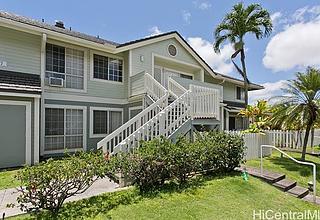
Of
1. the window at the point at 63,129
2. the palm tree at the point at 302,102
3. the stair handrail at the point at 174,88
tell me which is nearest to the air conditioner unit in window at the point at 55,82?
the window at the point at 63,129

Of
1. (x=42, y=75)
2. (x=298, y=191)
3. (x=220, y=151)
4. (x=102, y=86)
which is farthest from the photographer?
(x=102, y=86)

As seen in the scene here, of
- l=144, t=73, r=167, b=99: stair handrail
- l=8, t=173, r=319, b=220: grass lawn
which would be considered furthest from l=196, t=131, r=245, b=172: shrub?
l=144, t=73, r=167, b=99: stair handrail

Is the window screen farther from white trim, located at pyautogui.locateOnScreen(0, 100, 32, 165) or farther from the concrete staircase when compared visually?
the concrete staircase

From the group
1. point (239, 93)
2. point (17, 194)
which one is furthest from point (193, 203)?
point (239, 93)

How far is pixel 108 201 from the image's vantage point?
603cm

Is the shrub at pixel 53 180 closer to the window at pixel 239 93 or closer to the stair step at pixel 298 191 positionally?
the stair step at pixel 298 191

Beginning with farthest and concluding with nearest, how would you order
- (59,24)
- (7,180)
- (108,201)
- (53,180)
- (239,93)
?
1. (239,93)
2. (59,24)
3. (7,180)
4. (108,201)
5. (53,180)

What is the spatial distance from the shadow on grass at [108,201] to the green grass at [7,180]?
2.46 m

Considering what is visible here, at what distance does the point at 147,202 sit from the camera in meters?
5.98

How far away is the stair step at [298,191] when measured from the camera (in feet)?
26.4

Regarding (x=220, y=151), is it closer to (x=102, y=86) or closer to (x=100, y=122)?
(x=100, y=122)

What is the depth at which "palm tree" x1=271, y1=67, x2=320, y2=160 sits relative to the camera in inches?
480

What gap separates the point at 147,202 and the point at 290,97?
10.4m

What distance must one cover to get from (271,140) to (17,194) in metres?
14.0
